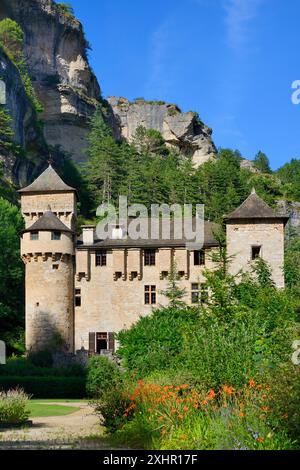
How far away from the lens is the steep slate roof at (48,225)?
44.8 m

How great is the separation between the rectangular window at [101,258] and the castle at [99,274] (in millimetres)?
43

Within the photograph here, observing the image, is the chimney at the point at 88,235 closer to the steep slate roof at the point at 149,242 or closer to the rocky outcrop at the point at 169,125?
the steep slate roof at the point at 149,242

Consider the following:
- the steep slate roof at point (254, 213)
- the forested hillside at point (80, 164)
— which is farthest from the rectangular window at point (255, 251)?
the forested hillside at point (80, 164)

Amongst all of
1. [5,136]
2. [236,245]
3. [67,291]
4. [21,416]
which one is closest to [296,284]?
[236,245]

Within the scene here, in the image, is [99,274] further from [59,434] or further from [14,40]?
[14,40]

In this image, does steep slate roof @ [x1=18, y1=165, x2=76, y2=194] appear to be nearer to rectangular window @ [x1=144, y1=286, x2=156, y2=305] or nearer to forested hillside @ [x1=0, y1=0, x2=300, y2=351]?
forested hillside @ [x1=0, y1=0, x2=300, y2=351]

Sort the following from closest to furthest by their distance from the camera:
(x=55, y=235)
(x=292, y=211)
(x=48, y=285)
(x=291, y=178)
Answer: (x=48, y=285) < (x=55, y=235) < (x=292, y=211) < (x=291, y=178)

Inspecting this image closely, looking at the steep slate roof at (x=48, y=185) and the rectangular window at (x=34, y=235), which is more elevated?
the steep slate roof at (x=48, y=185)

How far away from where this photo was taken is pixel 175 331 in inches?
1350

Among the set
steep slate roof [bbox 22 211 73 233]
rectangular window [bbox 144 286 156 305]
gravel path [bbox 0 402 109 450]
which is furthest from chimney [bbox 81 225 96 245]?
gravel path [bbox 0 402 109 450]

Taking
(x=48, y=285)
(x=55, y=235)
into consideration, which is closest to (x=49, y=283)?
(x=48, y=285)

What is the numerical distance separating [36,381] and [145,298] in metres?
11.9

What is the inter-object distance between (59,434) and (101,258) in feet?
92.1

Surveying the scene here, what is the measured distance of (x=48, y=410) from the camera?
26.8 meters
